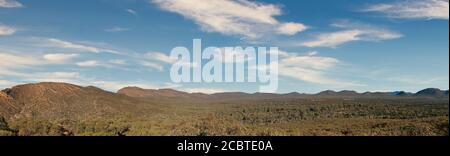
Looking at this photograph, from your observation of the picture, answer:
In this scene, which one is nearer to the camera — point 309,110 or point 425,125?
point 425,125
